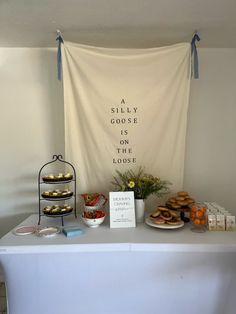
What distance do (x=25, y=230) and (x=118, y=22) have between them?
1.47 metres

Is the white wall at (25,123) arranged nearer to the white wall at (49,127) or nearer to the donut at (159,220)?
the white wall at (49,127)

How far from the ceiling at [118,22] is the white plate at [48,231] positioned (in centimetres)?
133

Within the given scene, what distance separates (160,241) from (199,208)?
0.40 m

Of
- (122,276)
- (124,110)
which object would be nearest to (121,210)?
(122,276)

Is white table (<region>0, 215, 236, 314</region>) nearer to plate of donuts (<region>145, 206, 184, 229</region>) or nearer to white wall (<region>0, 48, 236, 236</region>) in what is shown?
plate of donuts (<region>145, 206, 184, 229</region>)

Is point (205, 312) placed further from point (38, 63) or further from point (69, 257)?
point (38, 63)

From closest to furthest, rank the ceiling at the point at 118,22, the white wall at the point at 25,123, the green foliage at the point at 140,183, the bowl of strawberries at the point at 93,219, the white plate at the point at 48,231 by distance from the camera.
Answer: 1. the ceiling at the point at 118,22
2. the white plate at the point at 48,231
3. the bowl of strawberries at the point at 93,219
4. the green foliage at the point at 140,183
5. the white wall at the point at 25,123

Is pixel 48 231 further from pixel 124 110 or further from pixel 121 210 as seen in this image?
pixel 124 110

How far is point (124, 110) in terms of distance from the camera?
1793 millimetres

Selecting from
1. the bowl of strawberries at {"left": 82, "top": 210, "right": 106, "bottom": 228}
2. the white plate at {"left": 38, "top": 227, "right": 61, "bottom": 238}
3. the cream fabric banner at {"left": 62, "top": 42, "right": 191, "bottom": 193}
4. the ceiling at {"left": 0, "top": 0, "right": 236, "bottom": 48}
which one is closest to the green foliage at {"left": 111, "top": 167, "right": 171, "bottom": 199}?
the cream fabric banner at {"left": 62, "top": 42, "right": 191, "bottom": 193}

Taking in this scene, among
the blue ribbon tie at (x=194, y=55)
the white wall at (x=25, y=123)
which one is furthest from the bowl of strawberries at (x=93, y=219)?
the blue ribbon tie at (x=194, y=55)

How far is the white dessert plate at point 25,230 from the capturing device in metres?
1.50

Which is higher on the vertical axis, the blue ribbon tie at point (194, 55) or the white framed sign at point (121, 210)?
the blue ribbon tie at point (194, 55)

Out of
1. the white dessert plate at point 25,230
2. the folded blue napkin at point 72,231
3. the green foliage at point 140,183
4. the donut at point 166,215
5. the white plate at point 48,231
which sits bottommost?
the white dessert plate at point 25,230
